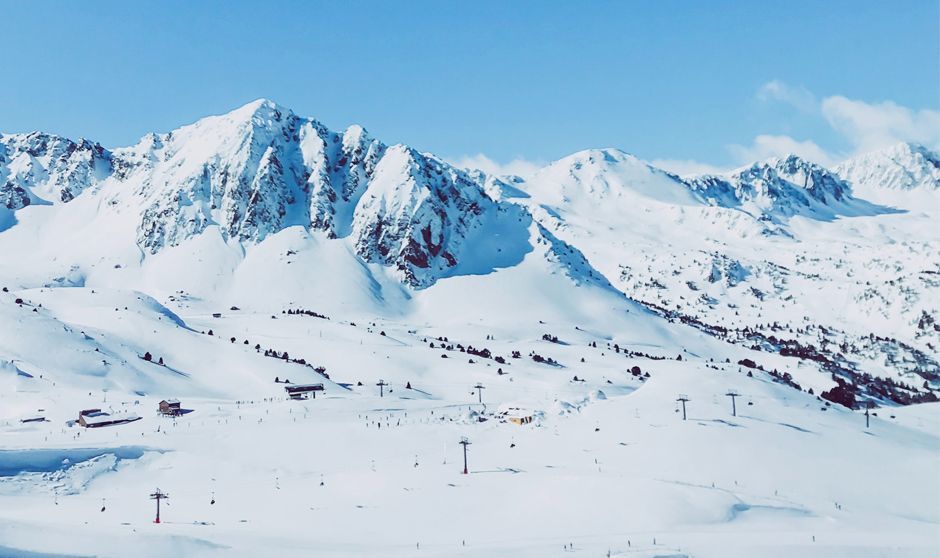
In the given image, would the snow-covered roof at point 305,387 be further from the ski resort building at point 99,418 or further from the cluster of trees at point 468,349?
the cluster of trees at point 468,349

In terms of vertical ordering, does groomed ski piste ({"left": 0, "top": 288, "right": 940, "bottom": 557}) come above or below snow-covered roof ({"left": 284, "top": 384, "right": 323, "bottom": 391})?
below

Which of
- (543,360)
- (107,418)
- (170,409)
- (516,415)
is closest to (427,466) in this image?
(516,415)

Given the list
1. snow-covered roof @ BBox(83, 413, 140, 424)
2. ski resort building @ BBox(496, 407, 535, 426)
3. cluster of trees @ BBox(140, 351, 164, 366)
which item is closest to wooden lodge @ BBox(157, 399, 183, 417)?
snow-covered roof @ BBox(83, 413, 140, 424)

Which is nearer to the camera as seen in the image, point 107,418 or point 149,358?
point 107,418

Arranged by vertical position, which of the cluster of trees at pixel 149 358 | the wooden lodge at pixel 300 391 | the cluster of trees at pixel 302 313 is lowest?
the wooden lodge at pixel 300 391

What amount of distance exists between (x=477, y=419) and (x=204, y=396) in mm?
A: 43311

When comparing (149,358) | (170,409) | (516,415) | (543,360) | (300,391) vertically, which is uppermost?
(149,358)

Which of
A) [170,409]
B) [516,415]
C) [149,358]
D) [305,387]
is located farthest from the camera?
[149,358]

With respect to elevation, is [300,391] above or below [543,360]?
below

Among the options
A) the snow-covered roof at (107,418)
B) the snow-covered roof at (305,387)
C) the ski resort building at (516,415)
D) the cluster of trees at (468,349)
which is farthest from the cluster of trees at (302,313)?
the ski resort building at (516,415)

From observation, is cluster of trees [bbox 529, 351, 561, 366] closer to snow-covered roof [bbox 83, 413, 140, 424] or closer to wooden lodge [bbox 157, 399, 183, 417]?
wooden lodge [bbox 157, 399, 183, 417]

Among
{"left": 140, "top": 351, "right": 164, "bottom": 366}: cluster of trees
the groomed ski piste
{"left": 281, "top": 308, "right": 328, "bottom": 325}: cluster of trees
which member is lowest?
the groomed ski piste

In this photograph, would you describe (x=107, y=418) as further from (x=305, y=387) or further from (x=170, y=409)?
(x=305, y=387)

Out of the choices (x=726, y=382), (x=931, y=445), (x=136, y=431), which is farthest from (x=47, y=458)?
(x=931, y=445)
